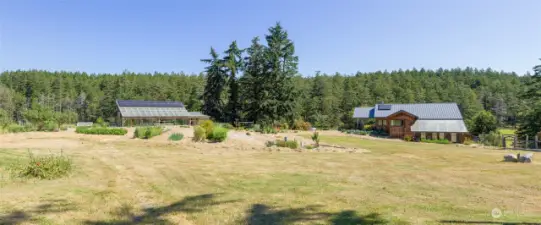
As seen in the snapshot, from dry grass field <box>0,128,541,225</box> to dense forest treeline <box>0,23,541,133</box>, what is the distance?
1101 inches

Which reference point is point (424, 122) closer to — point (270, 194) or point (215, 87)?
point (215, 87)

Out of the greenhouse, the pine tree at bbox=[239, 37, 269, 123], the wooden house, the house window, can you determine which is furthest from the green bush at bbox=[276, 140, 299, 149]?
the greenhouse

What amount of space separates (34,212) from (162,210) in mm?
2782

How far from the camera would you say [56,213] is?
6.82m

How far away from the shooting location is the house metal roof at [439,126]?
132ft

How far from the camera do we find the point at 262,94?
4369 cm

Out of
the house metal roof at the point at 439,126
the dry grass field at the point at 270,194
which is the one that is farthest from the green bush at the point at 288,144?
the house metal roof at the point at 439,126

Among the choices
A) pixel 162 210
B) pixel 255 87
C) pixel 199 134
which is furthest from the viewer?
pixel 255 87

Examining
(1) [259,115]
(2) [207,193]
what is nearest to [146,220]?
(2) [207,193]

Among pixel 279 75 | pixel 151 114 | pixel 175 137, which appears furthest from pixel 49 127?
pixel 279 75

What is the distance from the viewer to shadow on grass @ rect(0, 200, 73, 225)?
629 centimetres

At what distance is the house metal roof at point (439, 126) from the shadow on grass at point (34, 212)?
43089 millimetres

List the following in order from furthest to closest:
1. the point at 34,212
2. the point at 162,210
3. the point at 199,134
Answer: the point at 199,134 → the point at 162,210 → the point at 34,212

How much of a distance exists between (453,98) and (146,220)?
3795 inches
